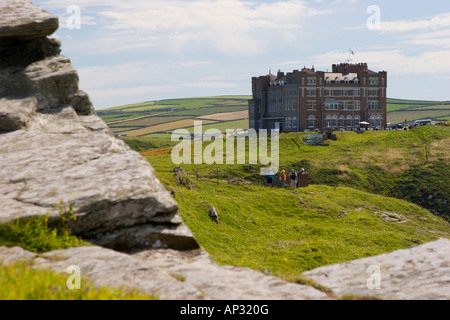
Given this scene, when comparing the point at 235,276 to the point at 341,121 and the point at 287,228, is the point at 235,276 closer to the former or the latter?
the point at 287,228

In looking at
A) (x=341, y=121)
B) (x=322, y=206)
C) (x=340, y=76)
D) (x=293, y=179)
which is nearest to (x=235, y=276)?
(x=322, y=206)

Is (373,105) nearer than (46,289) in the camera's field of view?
No

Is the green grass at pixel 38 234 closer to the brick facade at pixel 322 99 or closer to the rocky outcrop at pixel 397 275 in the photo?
the rocky outcrop at pixel 397 275

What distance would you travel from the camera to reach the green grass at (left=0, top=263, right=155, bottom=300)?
6977mm

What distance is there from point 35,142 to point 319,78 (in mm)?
129297

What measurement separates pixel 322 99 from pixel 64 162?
129692 mm

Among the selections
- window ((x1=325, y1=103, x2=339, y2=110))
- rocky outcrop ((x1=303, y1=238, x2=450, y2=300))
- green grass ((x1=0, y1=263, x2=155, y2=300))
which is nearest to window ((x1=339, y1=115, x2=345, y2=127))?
window ((x1=325, y1=103, x2=339, y2=110))

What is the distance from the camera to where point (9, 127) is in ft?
41.2

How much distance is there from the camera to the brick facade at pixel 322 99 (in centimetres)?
13538

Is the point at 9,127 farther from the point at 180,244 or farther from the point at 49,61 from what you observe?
the point at 180,244

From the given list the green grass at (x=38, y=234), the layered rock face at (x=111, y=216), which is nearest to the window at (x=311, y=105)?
the layered rock face at (x=111, y=216)

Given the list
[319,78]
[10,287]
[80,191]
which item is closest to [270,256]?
[80,191]

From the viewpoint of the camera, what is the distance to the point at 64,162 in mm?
11023

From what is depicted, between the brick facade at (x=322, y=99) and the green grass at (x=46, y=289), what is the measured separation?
424 feet
